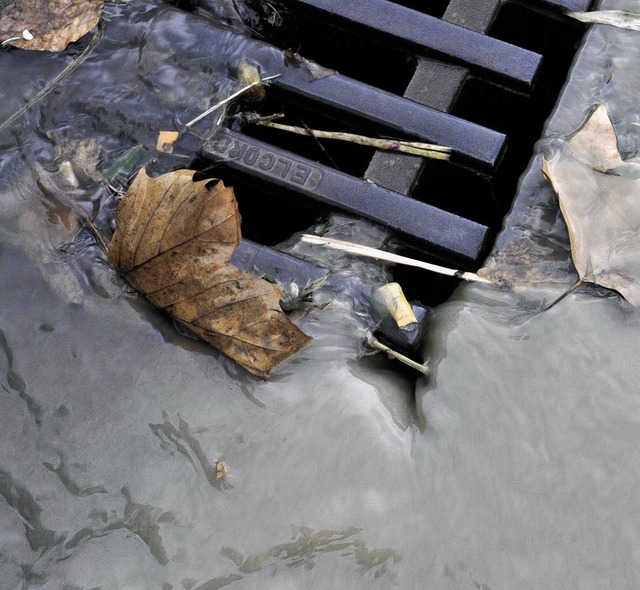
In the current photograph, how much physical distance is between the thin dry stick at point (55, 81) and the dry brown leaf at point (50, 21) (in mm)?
30

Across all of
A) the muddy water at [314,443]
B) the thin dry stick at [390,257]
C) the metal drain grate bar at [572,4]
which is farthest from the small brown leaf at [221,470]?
the metal drain grate bar at [572,4]

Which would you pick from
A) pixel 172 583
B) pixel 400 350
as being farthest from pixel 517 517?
pixel 172 583

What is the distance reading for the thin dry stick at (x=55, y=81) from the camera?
1.39m

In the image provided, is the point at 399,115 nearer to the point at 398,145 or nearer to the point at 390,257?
the point at 398,145

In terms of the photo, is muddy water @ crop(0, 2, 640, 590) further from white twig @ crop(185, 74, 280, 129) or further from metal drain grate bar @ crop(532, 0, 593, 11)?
metal drain grate bar @ crop(532, 0, 593, 11)

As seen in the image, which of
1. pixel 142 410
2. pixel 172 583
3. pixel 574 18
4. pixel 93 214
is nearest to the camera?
pixel 172 583

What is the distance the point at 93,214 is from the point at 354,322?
0.52 m

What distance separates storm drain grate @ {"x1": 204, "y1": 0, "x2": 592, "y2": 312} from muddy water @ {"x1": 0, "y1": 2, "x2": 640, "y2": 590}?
0.15m

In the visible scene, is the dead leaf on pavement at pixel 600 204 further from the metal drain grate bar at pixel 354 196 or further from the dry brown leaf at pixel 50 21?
the dry brown leaf at pixel 50 21

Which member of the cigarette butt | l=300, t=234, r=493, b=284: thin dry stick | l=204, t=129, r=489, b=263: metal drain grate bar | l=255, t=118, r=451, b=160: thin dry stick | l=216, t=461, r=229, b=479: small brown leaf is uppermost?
l=255, t=118, r=451, b=160: thin dry stick

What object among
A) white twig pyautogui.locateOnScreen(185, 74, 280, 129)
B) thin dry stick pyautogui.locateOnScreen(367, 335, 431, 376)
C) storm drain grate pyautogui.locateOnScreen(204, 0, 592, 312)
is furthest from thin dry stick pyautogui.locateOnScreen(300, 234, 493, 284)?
white twig pyautogui.locateOnScreen(185, 74, 280, 129)

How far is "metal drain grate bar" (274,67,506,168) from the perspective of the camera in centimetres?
138

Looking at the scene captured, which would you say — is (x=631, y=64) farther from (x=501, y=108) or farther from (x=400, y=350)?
(x=400, y=350)

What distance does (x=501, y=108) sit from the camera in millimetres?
1483
